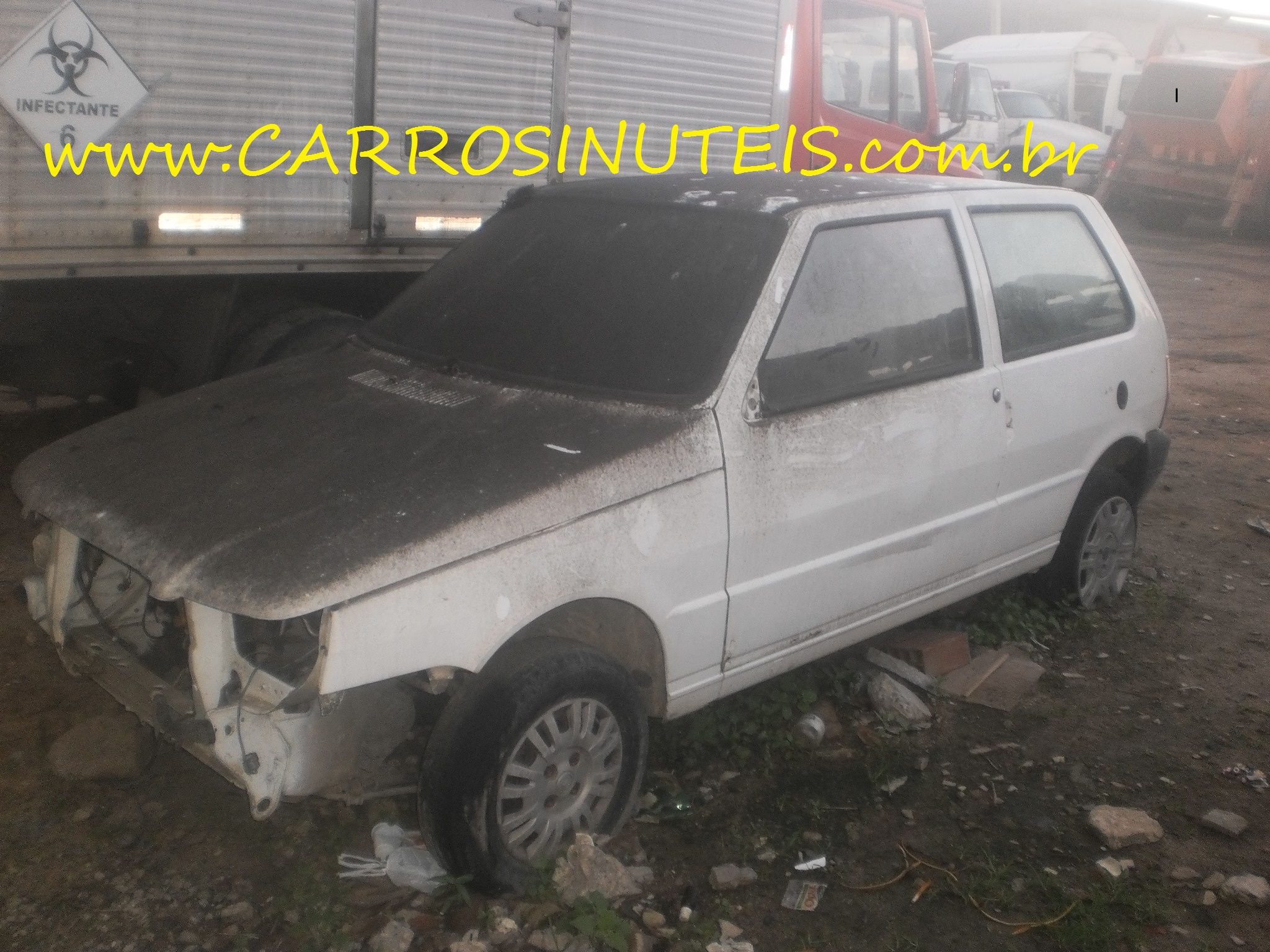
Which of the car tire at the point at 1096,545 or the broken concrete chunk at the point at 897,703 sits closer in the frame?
the broken concrete chunk at the point at 897,703

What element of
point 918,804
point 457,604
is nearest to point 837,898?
point 918,804

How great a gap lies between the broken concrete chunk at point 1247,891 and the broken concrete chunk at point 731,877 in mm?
1196

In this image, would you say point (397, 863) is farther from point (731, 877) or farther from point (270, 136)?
point (270, 136)

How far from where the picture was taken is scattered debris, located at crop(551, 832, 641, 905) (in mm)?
2961

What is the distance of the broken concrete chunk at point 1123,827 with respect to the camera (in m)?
3.36

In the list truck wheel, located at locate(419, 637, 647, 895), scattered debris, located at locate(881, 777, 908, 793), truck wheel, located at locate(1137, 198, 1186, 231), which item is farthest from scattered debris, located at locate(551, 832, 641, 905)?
truck wheel, located at locate(1137, 198, 1186, 231)

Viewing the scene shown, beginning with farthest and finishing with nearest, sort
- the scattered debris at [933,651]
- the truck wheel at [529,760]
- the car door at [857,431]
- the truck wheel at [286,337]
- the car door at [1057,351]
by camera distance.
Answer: the truck wheel at [286,337] < the scattered debris at [933,651] < the car door at [1057,351] < the car door at [857,431] < the truck wheel at [529,760]

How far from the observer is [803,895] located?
310 centimetres

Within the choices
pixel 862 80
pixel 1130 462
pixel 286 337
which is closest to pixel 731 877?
pixel 1130 462

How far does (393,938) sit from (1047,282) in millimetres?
3007

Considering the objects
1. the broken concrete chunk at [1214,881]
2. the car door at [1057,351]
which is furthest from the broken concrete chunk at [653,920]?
the car door at [1057,351]

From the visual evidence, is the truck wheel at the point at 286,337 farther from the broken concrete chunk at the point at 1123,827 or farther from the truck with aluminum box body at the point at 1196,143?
the truck with aluminum box body at the point at 1196,143

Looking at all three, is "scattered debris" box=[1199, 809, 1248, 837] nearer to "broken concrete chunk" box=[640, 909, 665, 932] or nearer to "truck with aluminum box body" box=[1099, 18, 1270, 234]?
"broken concrete chunk" box=[640, 909, 665, 932]

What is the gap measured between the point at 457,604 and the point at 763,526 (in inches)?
36.8
